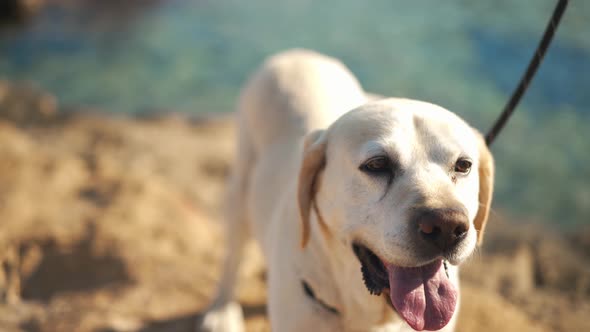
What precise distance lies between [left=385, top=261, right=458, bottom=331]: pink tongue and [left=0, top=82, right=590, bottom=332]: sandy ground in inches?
73.6

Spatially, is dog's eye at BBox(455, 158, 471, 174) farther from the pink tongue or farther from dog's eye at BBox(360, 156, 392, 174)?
the pink tongue

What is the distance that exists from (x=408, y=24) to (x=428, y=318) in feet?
31.2

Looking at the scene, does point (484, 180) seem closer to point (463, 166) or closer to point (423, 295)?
point (463, 166)

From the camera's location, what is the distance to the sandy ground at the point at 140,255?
3859 millimetres

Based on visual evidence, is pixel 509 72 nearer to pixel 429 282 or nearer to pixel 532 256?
pixel 532 256

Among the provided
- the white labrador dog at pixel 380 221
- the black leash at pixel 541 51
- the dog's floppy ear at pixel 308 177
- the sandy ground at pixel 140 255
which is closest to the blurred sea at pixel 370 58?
the sandy ground at pixel 140 255

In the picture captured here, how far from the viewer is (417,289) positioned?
83.9 inches

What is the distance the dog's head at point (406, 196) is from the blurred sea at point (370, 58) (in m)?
4.55

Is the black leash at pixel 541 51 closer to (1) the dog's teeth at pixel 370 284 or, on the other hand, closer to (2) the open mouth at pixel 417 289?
(2) the open mouth at pixel 417 289

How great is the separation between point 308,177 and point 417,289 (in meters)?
0.66

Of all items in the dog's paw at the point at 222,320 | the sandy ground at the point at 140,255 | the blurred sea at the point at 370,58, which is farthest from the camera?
the blurred sea at the point at 370,58

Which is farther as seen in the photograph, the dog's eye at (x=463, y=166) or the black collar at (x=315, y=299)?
the black collar at (x=315, y=299)

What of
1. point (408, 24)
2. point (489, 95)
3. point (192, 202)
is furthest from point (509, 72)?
point (192, 202)

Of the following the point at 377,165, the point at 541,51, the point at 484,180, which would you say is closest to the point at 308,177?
the point at 377,165
